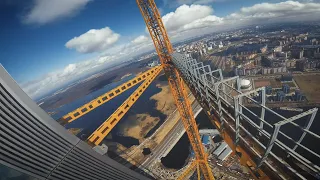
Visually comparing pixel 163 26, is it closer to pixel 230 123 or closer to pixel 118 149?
pixel 230 123

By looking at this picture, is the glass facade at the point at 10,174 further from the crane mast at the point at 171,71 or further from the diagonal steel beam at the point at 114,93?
the crane mast at the point at 171,71

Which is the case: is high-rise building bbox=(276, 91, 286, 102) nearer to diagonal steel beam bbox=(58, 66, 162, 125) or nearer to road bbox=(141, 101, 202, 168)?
road bbox=(141, 101, 202, 168)

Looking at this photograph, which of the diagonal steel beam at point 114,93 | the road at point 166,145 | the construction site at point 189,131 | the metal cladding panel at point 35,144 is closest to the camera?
the construction site at point 189,131

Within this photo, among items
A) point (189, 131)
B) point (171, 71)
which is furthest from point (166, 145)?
point (171, 71)

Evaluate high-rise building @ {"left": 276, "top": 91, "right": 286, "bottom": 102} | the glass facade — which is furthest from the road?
the glass facade

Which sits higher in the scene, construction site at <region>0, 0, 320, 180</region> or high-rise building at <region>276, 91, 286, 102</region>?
construction site at <region>0, 0, 320, 180</region>

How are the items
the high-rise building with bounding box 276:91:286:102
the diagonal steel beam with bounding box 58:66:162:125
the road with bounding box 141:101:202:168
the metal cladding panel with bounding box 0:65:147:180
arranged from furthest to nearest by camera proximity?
the high-rise building with bounding box 276:91:286:102 → the road with bounding box 141:101:202:168 → the diagonal steel beam with bounding box 58:66:162:125 → the metal cladding panel with bounding box 0:65:147:180

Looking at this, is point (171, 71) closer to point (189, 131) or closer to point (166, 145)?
point (189, 131)

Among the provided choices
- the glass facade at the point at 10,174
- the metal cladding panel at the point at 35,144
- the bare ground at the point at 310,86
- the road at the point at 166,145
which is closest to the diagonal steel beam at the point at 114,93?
the metal cladding panel at the point at 35,144
